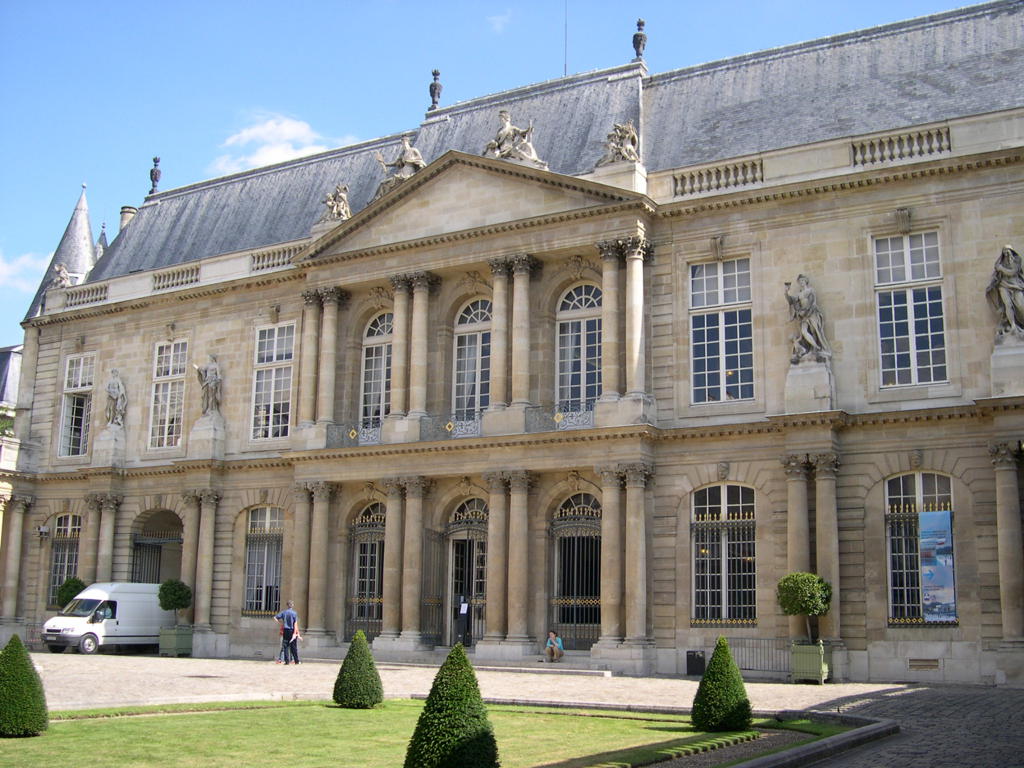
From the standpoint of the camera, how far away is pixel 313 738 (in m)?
13.6

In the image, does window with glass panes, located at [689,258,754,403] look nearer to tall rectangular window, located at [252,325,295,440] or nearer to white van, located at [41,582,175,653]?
tall rectangular window, located at [252,325,295,440]

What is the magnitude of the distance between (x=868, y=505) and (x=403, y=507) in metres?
11.7

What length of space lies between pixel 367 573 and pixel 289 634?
3960 millimetres

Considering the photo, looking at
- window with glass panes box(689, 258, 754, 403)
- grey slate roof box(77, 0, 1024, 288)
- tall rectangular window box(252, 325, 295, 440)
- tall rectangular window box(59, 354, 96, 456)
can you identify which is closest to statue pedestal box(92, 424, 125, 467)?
tall rectangular window box(59, 354, 96, 456)

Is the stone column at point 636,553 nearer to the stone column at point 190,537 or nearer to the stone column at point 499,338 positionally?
the stone column at point 499,338

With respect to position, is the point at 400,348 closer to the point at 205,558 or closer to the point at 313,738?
the point at 205,558

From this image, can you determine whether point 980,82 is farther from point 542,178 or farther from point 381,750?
point 381,750

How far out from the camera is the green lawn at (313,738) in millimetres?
11875

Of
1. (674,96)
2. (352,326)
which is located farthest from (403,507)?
(674,96)

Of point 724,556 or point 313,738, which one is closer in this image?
point 313,738

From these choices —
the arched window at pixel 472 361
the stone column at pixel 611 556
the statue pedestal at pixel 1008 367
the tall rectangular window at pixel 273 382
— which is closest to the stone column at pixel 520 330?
the arched window at pixel 472 361

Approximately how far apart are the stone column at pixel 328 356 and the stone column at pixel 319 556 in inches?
79.5

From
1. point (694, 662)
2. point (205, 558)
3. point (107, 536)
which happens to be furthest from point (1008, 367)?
point (107, 536)

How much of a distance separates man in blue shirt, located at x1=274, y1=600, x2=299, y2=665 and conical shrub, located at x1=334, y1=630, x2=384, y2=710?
1115 cm
